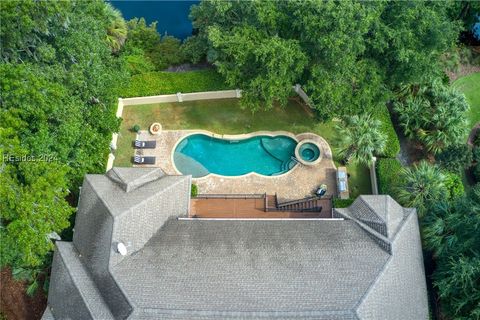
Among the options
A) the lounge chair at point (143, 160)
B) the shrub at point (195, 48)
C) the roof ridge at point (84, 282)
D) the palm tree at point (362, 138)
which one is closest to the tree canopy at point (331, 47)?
the palm tree at point (362, 138)

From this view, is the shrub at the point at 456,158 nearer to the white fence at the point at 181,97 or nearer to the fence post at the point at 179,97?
the white fence at the point at 181,97

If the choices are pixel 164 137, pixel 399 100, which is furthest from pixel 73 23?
pixel 399 100

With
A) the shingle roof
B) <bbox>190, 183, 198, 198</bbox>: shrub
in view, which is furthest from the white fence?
the shingle roof

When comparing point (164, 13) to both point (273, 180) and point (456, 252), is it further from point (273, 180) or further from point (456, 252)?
point (456, 252)

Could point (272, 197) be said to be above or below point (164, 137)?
below

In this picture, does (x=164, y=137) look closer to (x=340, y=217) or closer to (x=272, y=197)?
(x=272, y=197)

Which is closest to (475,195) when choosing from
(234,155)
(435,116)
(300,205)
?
(435,116)

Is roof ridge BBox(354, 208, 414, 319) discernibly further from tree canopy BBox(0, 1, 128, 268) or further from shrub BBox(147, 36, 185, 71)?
shrub BBox(147, 36, 185, 71)
